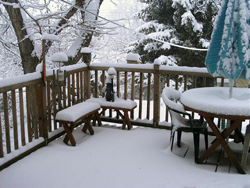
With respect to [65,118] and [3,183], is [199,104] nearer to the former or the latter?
[65,118]

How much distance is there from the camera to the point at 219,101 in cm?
279

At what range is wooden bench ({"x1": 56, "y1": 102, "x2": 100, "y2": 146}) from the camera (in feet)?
11.2

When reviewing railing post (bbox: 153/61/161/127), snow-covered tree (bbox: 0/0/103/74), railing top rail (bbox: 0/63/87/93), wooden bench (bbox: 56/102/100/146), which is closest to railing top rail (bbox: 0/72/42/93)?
railing top rail (bbox: 0/63/87/93)

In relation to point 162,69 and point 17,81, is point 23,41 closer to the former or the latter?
point 17,81

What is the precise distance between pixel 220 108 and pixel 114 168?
4.38ft

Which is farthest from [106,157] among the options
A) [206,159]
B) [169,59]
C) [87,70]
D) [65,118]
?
[169,59]

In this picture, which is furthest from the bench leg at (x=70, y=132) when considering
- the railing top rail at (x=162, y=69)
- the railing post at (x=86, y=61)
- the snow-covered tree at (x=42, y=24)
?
the snow-covered tree at (x=42, y=24)

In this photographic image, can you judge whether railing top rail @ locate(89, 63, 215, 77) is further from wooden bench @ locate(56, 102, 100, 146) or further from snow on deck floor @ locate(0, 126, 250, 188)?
snow on deck floor @ locate(0, 126, 250, 188)

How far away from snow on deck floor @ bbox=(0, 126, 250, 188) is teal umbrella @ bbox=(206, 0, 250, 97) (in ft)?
3.66

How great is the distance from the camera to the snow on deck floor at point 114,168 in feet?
8.37

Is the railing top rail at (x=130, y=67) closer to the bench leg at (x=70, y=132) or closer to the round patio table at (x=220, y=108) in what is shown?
the round patio table at (x=220, y=108)

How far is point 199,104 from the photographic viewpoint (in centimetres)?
275

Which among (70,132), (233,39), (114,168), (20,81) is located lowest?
(114,168)

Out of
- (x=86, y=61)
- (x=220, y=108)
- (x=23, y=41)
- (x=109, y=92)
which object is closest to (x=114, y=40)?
(x=23, y=41)
